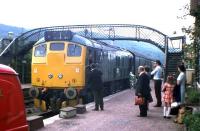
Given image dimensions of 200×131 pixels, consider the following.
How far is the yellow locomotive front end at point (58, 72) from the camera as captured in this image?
64.3ft

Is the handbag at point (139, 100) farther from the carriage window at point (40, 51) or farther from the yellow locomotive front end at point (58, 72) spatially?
the carriage window at point (40, 51)

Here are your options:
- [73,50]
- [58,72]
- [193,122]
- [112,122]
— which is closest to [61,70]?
[58,72]

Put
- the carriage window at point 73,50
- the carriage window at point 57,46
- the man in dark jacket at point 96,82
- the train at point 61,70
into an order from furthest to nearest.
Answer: the carriage window at point 57,46
the carriage window at point 73,50
the train at point 61,70
the man in dark jacket at point 96,82

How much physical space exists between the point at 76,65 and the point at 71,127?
720 cm

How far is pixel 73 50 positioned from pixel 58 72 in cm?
109

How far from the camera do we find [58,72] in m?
19.9

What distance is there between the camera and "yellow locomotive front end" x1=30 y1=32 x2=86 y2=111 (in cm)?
1960

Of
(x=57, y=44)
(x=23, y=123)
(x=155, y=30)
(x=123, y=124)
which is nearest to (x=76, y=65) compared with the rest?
(x=57, y=44)

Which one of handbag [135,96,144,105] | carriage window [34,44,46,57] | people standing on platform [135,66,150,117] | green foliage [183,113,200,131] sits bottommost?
green foliage [183,113,200,131]

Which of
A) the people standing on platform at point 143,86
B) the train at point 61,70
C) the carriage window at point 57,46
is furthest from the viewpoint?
the carriage window at point 57,46

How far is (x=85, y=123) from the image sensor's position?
13.5 meters

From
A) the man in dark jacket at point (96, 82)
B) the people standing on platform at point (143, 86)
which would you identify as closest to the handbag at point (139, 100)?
the people standing on platform at point (143, 86)

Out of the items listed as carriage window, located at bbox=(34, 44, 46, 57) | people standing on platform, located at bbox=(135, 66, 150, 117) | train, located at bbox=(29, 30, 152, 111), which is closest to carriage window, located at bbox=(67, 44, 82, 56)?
train, located at bbox=(29, 30, 152, 111)

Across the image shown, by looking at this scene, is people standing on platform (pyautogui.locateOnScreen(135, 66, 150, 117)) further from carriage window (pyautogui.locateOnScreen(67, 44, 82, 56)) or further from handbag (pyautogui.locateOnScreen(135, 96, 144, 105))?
carriage window (pyautogui.locateOnScreen(67, 44, 82, 56))
